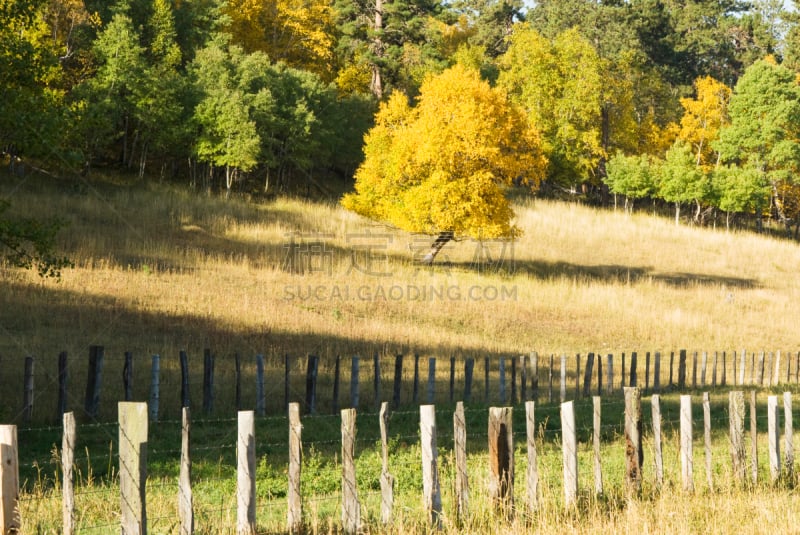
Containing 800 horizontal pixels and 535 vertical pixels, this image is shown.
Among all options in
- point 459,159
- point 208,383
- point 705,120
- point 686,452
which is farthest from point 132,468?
point 705,120

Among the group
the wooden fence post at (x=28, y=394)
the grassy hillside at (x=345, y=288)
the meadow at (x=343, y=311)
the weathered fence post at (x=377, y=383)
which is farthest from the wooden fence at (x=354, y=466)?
the grassy hillside at (x=345, y=288)

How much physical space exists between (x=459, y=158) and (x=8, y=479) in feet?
114

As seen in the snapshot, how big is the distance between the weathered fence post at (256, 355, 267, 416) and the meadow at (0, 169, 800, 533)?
22.2 inches

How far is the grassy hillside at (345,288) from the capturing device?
80.5 ft

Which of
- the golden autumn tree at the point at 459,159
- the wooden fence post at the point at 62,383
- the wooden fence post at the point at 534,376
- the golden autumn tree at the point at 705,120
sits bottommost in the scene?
the wooden fence post at the point at 534,376

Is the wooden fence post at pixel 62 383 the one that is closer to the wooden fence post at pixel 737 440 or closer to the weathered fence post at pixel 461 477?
the weathered fence post at pixel 461 477

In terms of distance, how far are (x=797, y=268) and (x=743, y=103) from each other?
65.9 ft

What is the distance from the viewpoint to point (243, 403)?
56.6ft

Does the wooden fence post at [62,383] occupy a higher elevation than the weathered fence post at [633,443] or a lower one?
lower

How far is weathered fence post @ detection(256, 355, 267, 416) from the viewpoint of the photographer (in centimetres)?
1678

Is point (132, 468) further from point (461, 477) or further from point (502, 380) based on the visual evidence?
point (502, 380)

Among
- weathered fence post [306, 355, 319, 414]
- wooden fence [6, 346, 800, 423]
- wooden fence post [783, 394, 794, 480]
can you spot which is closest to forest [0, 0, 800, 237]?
wooden fence [6, 346, 800, 423]

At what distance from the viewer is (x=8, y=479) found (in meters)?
6.64

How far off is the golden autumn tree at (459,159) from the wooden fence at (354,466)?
2888 centimetres
